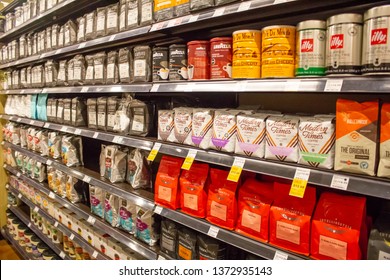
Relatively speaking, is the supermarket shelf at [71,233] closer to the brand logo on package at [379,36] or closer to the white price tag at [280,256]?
the white price tag at [280,256]

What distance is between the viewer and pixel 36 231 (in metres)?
3.44

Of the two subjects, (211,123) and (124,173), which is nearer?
(211,123)

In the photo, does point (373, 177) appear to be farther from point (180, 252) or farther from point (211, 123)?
point (180, 252)

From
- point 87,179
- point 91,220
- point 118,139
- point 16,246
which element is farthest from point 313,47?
point 16,246

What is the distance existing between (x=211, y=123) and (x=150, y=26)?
0.69 meters

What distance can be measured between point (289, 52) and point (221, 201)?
0.75 m

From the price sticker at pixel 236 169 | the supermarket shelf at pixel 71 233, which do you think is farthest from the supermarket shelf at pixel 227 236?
the supermarket shelf at pixel 71 233

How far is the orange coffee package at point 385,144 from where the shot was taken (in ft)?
3.38

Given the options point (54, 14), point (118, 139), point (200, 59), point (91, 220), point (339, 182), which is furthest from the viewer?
point (54, 14)

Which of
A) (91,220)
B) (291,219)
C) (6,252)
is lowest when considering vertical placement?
(6,252)

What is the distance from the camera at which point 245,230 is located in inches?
57.3

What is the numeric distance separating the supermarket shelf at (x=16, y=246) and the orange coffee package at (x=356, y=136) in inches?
138

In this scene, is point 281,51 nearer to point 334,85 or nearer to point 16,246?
point 334,85
